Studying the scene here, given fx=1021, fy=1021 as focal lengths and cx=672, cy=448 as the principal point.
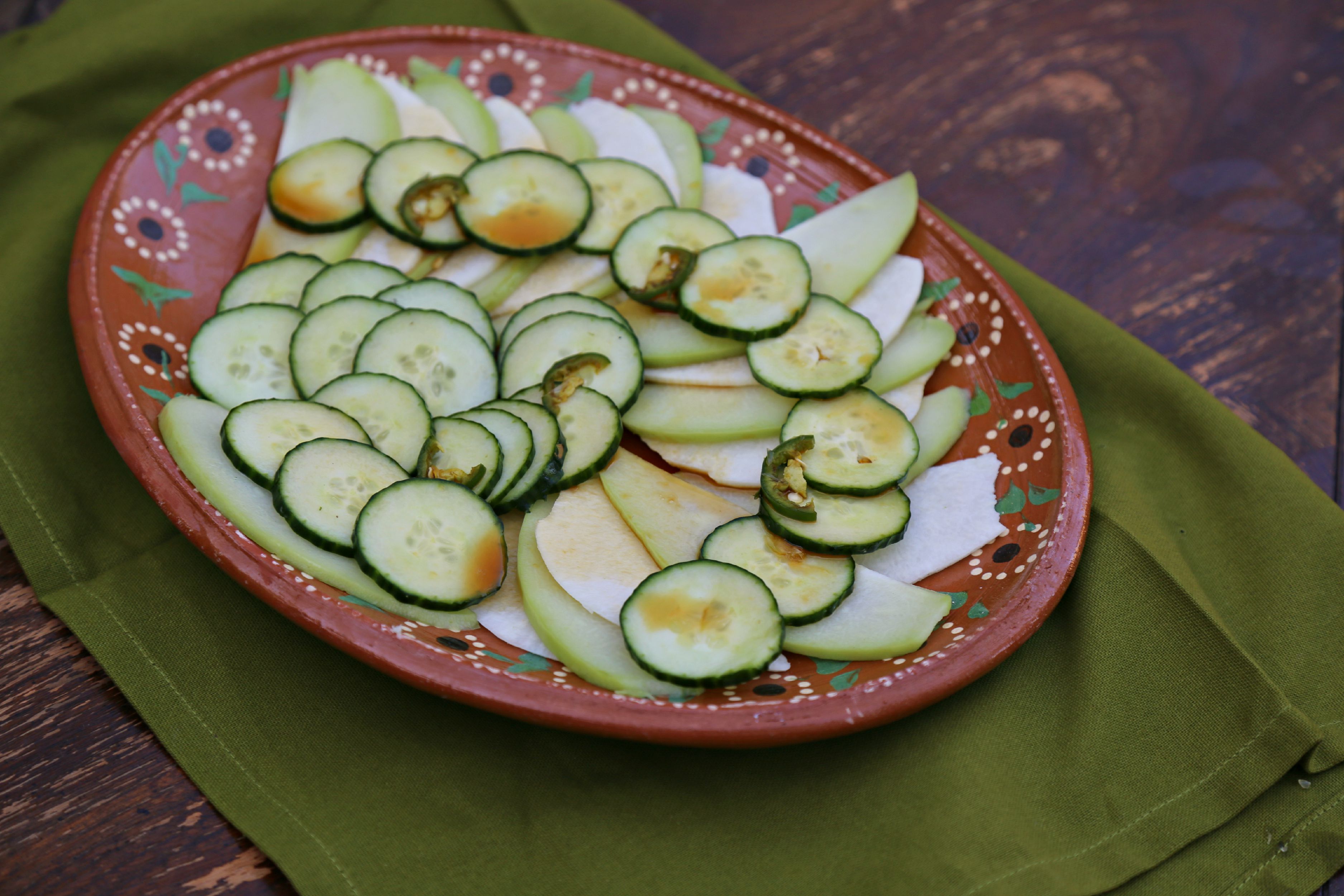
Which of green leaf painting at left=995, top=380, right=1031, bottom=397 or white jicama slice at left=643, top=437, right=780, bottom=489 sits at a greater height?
green leaf painting at left=995, top=380, right=1031, bottom=397

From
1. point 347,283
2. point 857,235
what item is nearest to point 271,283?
point 347,283

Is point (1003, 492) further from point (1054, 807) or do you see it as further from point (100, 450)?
point (100, 450)

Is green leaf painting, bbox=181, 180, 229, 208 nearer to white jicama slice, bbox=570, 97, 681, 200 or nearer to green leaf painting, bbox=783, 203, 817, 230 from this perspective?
white jicama slice, bbox=570, 97, 681, 200

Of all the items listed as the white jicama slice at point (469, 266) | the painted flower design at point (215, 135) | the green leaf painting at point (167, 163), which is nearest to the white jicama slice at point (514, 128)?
the white jicama slice at point (469, 266)

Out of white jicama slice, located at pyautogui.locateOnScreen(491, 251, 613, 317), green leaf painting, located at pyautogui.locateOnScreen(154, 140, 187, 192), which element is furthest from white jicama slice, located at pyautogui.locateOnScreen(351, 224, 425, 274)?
green leaf painting, located at pyautogui.locateOnScreen(154, 140, 187, 192)

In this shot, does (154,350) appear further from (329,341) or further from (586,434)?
(586,434)

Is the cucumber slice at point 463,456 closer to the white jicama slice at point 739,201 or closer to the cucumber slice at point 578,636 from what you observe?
the cucumber slice at point 578,636
